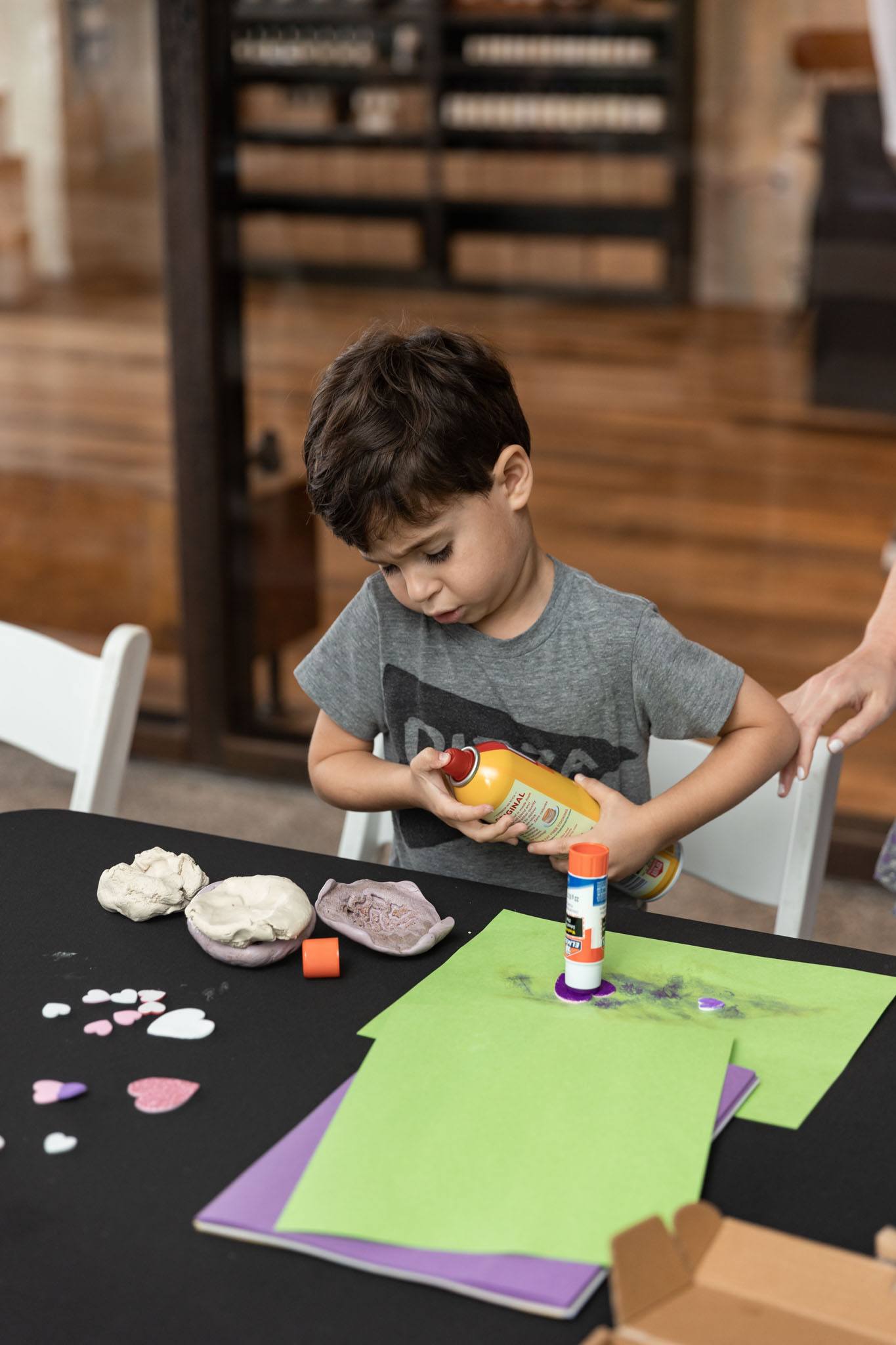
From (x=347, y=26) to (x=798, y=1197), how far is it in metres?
2.20

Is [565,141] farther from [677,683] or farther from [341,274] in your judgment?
[677,683]

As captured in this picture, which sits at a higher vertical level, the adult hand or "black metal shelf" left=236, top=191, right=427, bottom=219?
"black metal shelf" left=236, top=191, right=427, bottom=219

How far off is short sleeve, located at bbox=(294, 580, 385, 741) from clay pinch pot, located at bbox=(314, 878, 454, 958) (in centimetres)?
26

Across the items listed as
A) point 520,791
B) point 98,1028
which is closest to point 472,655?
point 520,791

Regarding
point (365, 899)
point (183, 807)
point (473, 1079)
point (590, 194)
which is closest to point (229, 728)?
point (183, 807)

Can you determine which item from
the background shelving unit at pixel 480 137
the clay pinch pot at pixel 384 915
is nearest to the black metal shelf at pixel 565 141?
the background shelving unit at pixel 480 137

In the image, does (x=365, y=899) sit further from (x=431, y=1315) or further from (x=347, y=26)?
(x=347, y=26)

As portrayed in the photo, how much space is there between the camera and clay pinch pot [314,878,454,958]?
1.03 metres

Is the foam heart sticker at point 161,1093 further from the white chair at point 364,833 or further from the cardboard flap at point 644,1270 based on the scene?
the white chair at point 364,833

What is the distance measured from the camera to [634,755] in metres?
1.32

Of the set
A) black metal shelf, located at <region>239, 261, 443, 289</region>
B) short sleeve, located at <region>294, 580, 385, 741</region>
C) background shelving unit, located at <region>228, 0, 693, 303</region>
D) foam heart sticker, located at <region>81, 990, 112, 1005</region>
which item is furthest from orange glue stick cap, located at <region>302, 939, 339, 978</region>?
black metal shelf, located at <region>239, 261, 443, 289</region>

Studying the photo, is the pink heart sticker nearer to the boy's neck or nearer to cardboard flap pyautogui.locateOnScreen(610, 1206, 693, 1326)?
cardboard flap pyautogui.locateOnScreen(610, 1206, 693, 1326)

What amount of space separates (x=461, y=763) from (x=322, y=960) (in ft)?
0.58

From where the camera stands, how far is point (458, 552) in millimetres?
1212
